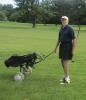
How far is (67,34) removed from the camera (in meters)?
Answer: 11.7

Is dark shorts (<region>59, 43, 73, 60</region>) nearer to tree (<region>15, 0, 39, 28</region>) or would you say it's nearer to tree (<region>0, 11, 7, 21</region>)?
tree (<region>15, 0, 39, 28</region>)

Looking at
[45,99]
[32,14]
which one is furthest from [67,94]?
[32,14]

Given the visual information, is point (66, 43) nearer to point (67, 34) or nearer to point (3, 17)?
point (67, 34)

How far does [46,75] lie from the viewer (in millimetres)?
13445

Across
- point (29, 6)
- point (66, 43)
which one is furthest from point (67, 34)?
point (29, 6)

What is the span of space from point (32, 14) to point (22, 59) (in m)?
81.2

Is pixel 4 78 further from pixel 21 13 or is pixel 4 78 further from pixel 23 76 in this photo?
pixel 21 13

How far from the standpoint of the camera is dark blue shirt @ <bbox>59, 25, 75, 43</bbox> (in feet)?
38.2

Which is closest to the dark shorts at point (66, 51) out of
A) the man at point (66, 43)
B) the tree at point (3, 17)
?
the man at point (66, 43)

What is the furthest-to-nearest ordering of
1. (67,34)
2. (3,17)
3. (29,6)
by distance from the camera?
(3,17), (29,6), (67,34)

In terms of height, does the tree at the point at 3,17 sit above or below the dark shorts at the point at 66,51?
below

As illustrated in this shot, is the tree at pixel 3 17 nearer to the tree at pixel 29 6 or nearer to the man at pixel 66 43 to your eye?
the tree at pixel 29 6

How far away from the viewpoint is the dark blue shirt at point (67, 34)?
459 inches

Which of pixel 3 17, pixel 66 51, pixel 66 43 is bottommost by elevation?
pixel 3 17
